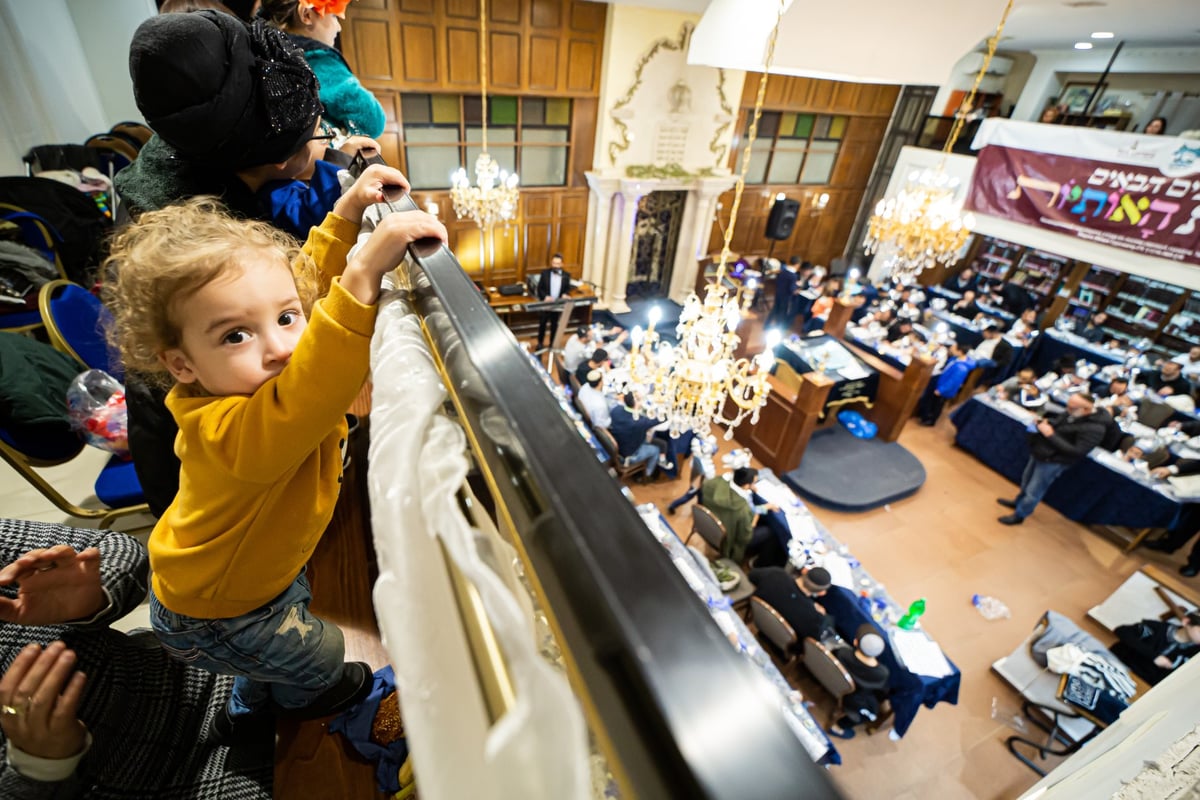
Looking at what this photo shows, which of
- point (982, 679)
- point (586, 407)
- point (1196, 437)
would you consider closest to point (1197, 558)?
point (1196, 437)

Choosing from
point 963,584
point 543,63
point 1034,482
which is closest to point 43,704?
point 963,584

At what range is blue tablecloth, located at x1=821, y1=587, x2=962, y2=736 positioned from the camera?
3641mm

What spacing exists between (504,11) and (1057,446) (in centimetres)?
894

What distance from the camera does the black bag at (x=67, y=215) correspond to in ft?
12.5

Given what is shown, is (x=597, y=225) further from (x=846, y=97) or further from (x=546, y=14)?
(x=846, y=97)

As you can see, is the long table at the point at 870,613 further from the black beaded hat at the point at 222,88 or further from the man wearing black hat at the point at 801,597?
the black beaded hat at the point at 222,88

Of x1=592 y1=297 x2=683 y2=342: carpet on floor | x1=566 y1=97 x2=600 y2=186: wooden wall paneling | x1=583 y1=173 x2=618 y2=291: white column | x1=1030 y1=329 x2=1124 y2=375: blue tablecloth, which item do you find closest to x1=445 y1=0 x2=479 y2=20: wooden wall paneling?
x1=566 y1=97 x2=600 y2=186: wooden wall paneling

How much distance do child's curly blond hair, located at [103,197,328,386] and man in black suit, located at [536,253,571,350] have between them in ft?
23.5

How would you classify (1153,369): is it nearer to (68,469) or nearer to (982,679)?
(982,679)

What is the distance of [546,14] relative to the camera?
24.1ft

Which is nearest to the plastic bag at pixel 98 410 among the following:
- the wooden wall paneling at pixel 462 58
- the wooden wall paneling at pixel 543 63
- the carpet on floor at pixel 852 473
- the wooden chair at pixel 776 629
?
the wooden chair at pixel 776 629

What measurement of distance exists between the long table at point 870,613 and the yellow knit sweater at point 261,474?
4145mm

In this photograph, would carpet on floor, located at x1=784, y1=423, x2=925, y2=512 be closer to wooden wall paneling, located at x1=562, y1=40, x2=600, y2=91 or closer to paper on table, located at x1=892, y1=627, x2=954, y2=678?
→ paper on table, located at x1=892, y1=627, x2=954, y2=678

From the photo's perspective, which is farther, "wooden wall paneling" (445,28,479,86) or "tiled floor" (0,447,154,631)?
"wooden wall paneling" (445,28,479,86)
